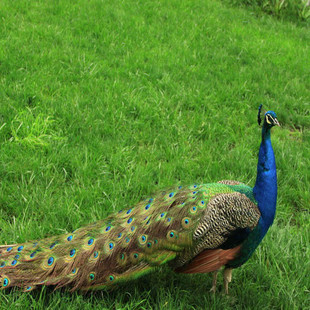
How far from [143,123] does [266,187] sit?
181 cm

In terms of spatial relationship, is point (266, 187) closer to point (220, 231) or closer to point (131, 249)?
point (220, 231)

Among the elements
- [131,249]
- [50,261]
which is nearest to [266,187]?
[131,249]

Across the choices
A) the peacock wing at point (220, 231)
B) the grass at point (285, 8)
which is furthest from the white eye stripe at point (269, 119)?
the grass at point (285, 8)

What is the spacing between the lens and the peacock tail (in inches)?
81.0

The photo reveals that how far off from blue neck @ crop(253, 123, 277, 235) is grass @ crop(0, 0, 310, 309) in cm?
46

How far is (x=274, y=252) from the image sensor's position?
2.61m

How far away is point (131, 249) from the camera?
6.83 ft

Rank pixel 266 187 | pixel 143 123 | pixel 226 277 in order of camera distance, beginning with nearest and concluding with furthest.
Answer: pixel 266 187
pixel 226 277
pixel 143 123

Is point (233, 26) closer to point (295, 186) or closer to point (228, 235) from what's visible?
point (295, 186)

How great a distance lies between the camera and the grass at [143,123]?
2455 millimetres

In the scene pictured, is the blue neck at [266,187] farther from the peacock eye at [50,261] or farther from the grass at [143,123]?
the peacock eye at [50,261]

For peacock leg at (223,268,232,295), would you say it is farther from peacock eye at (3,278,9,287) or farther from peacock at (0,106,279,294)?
peacock eye at (3,278,9,287)

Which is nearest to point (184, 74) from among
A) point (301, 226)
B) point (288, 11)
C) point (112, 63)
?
point (112, 63)

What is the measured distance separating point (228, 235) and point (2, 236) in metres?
1.39
